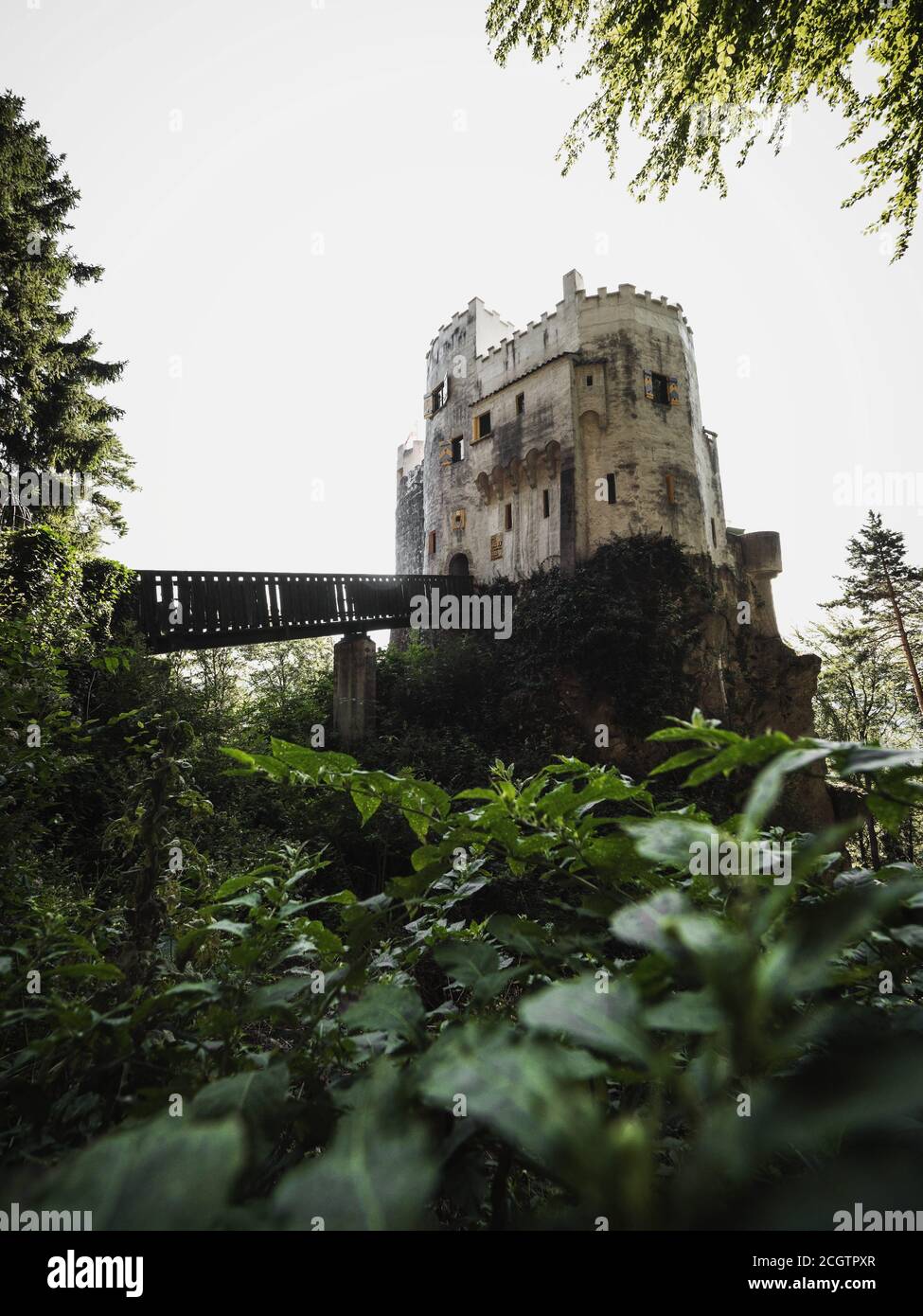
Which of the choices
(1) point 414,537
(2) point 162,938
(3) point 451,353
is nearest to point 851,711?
(1) point 414,537

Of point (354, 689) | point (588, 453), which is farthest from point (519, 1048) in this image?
point (588, 453)

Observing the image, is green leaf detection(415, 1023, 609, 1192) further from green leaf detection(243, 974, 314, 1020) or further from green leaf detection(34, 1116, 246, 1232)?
green leaf detection(243, 974, 314, 1020)

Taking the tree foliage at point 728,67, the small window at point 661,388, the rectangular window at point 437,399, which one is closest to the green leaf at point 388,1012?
the tree foliage at point 728,67

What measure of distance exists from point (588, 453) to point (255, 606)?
1156cm

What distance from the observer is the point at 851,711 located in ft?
77.0

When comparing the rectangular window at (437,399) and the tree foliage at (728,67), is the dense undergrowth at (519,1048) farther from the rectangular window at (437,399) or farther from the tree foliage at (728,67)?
the rectangular window at (437,399)

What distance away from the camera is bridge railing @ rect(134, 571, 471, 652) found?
31.9ft

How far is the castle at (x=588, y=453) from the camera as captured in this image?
1711 cm

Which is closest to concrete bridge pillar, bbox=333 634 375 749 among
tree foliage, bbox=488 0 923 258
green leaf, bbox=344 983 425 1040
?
tree foliage, bbox=488 0 923 258

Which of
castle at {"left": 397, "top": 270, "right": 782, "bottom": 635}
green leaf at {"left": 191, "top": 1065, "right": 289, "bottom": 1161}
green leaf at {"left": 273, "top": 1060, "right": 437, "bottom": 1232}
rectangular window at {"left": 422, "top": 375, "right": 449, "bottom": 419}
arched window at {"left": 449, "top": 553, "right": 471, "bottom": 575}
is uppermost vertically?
rectangular window at {"left": 422, "top": 375, "right": 449, "bottom": 419}

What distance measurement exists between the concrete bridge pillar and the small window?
1214 centimetres

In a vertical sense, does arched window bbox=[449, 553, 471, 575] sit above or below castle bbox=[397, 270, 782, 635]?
below

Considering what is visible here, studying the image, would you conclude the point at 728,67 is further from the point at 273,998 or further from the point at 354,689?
the point at 354,689

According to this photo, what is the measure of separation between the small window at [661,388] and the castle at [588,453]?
0.04 meters
